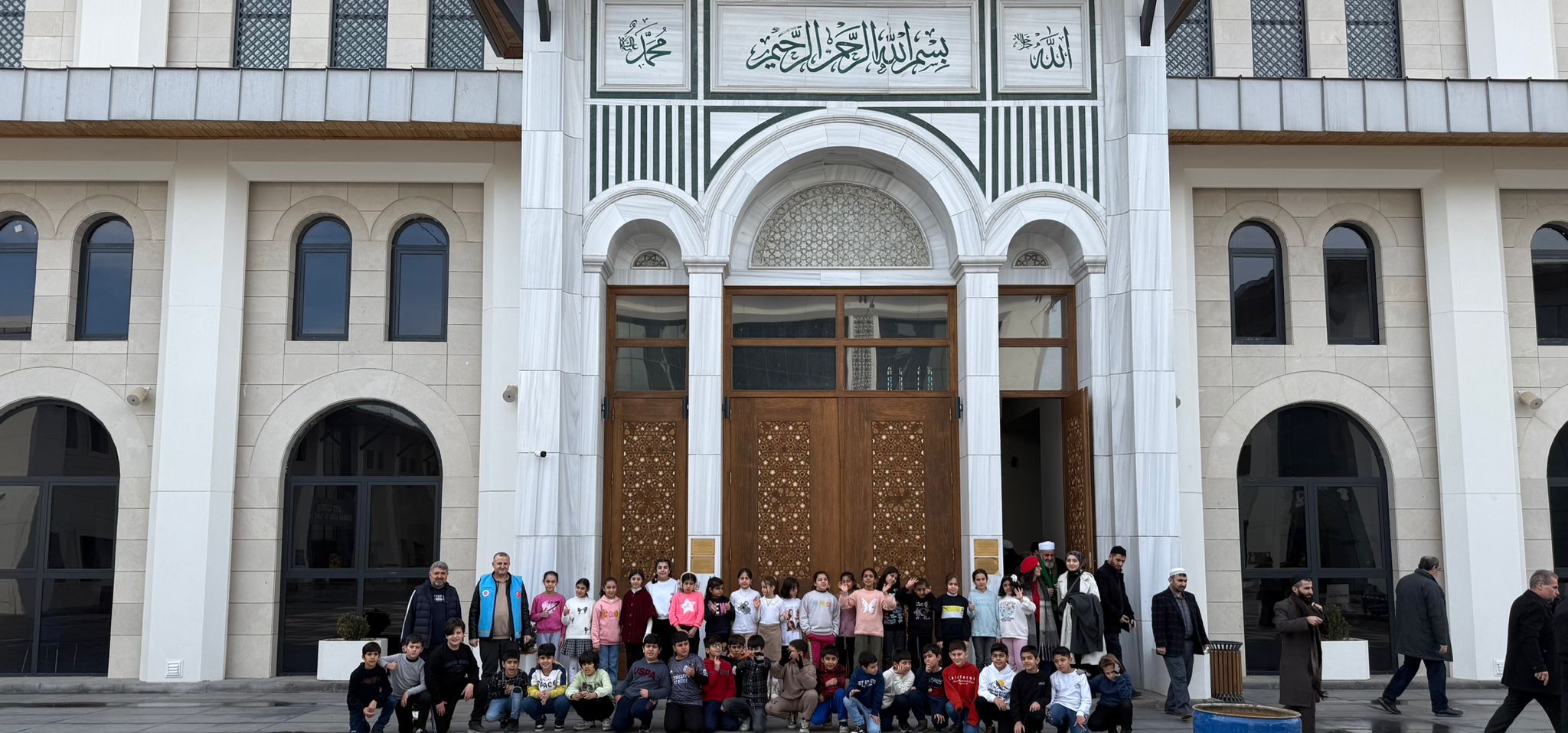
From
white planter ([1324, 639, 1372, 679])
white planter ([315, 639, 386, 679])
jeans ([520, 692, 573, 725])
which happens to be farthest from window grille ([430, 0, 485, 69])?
white planter ([1324, 639, 1372, 679])

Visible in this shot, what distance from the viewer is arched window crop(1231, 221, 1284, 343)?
17.1 m

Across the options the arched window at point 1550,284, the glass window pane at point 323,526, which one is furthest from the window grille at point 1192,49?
the glass window pane at point 323,526

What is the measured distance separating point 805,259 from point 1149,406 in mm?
4684

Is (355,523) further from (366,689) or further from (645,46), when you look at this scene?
(645,46)

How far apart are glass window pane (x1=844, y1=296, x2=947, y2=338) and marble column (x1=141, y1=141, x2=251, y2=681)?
816cm

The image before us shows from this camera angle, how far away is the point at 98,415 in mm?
16500

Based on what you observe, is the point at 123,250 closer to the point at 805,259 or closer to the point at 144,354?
the point at 144,354

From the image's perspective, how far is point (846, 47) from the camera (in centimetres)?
1564

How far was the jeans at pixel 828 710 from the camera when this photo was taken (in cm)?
1264

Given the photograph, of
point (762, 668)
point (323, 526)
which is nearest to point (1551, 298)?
point (762, 668)

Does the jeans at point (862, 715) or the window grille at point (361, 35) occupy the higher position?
the window grille at point (361, 35)

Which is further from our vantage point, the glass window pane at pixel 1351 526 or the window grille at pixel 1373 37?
the window grille at pixel 1373 37

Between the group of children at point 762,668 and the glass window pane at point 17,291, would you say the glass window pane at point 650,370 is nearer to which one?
the group of children at point 762,668

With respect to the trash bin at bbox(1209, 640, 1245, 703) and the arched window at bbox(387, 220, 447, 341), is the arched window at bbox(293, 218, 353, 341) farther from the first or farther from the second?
the trash bin at bbox(1209, 640, 1245, 703)
